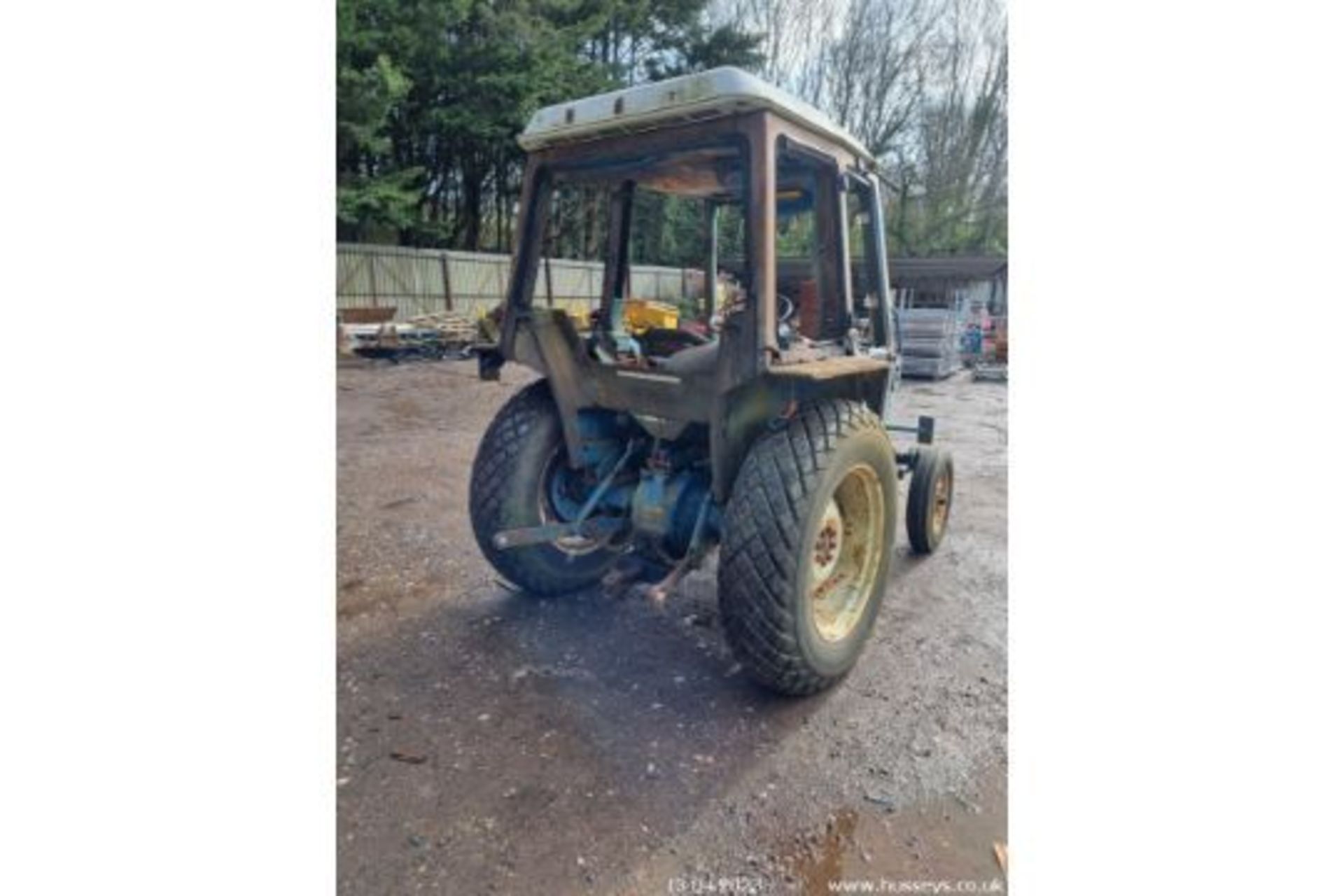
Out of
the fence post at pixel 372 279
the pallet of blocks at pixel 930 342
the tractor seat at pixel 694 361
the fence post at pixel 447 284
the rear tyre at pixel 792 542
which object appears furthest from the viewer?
the pallet of blocks at pixel 930 342

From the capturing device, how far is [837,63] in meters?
1.85

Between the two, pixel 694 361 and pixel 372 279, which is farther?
pixel 694 361

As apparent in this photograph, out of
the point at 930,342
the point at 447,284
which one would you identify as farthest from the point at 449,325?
the point at 930,342

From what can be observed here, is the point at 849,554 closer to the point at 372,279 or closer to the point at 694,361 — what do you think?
the point at 694,361

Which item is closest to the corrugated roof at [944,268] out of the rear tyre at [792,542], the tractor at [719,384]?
the tractor at [719,384]

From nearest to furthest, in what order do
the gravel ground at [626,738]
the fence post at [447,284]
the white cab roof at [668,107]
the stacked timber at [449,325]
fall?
1. the gravel ground at [626,738]
2. the white cab roof at [668,107]
3. the fence post at [447,284]
4. the stacked timber at [449,325]

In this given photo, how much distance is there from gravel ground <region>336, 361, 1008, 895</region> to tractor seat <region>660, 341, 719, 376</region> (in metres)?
0.84

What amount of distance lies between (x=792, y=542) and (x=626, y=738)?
0.63 m

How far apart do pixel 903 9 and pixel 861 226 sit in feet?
2.19

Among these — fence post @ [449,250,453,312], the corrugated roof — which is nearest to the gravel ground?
fence post @ [449,250,453,312]

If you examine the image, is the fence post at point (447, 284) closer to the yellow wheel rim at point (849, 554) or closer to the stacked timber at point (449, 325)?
the stacked timber at point (449, 325)

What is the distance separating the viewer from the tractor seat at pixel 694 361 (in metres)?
1.89

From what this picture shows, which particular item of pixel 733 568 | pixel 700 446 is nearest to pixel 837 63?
pixel 700 446

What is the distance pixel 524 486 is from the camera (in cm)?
217
